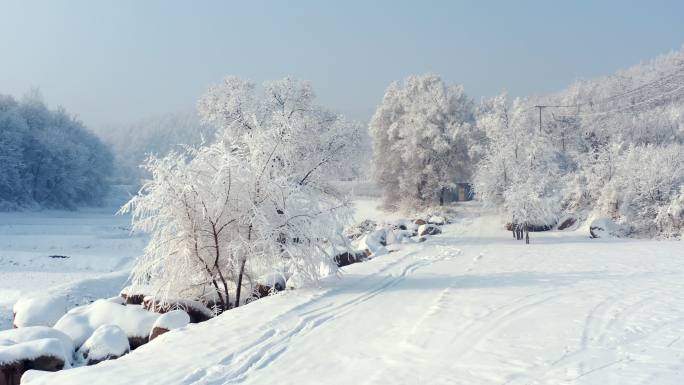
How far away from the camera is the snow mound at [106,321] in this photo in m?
11.3

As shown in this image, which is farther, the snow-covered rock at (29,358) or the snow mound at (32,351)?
the snow mound at (32,351)

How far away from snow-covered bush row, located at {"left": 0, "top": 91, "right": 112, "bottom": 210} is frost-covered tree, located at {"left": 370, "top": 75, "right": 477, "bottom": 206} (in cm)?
3392

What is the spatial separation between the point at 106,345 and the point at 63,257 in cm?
2224

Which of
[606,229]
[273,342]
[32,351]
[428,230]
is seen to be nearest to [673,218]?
[606,229]

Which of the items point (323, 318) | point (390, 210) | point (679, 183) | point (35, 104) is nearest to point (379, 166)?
point (390, 210)

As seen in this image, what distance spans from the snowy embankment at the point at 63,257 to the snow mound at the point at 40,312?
219 centimetres

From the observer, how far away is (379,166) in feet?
165

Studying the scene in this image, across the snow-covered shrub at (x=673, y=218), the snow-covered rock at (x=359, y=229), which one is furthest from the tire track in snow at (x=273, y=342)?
the snow-covered rock at (x=359, y=229)

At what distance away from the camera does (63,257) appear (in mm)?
29422

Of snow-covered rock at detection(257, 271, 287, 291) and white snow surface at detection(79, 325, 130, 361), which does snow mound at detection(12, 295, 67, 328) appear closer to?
white snow surface at detection(79, 325, 130, 361)

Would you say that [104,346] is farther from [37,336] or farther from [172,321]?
[37,336]

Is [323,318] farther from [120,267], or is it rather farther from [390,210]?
[390,210]

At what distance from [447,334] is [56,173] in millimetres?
58998

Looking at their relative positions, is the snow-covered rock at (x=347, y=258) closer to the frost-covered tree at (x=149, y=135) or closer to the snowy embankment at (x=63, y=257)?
the snowy embankment at (x=63, y=257)
